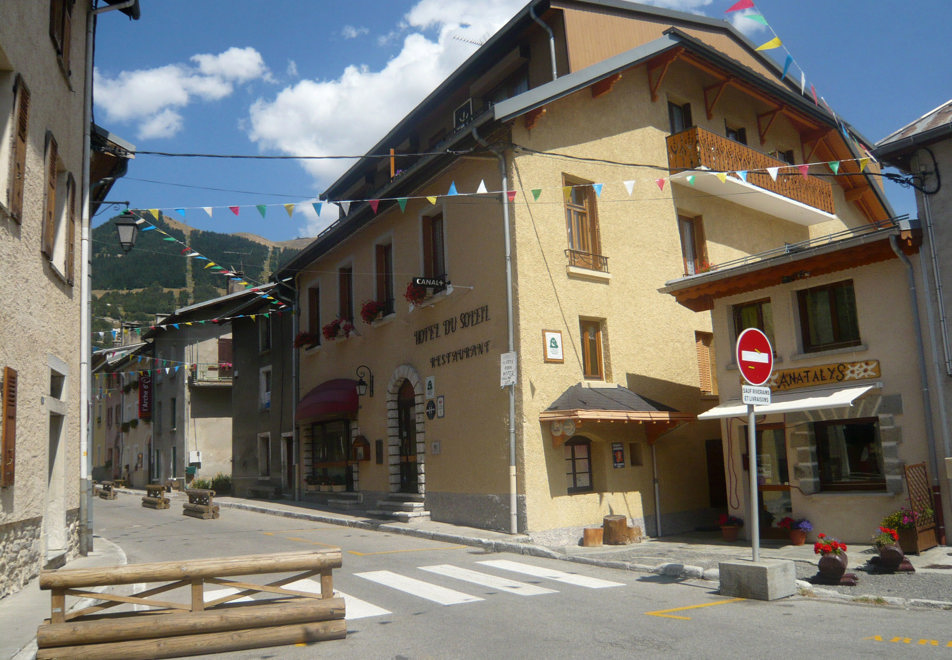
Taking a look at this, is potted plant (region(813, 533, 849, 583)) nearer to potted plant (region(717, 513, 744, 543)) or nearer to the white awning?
the white awning

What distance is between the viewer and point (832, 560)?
30.3 ft

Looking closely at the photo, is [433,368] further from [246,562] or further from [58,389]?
[246,562]

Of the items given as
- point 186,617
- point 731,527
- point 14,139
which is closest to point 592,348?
point 731,527

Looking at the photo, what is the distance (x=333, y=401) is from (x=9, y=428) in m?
11.7

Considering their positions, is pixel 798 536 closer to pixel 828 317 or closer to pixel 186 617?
pixel 828 317

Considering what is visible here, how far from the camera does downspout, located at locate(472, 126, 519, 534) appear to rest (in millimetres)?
14289

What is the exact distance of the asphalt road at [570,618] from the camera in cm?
621

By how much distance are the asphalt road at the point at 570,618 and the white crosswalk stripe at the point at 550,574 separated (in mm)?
17

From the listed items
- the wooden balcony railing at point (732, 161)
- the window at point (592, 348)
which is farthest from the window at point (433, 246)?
the wooden balcony railing at point (732, 161)

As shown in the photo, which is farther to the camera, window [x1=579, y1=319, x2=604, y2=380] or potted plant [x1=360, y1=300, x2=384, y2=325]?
potted plant [x1=360, y1=300, x2=384, y2=325]

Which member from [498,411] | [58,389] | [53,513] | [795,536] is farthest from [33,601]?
[795,536]

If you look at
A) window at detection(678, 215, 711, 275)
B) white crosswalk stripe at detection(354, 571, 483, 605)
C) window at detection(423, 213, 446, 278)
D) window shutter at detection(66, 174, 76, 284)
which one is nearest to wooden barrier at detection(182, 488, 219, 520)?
window at detection(423, 213, 446, 278)

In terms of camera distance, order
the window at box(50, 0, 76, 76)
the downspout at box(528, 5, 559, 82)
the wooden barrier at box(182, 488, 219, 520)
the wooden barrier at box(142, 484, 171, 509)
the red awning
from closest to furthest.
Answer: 1. the window at box(50, 0, 76, 76)
2. the downspout at box(528, 5, 559, 82)
3. the wooden barrier at box(182, 488, 219, 520)
4. the red awning
5. the wooden barrier at box(142, 484, 171, 509)

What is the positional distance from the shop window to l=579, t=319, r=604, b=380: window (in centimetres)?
271
